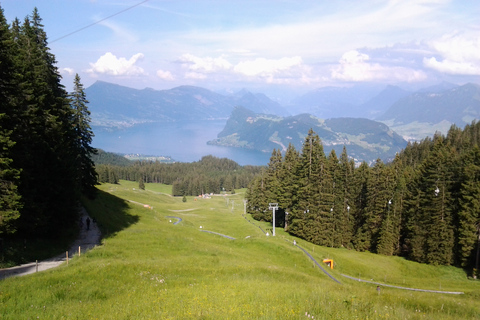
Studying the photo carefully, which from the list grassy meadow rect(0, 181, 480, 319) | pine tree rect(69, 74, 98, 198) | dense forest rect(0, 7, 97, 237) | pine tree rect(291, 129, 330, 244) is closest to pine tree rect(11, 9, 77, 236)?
dense forest rect(0, 7, 97, 237)

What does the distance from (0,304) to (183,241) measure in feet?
78.9

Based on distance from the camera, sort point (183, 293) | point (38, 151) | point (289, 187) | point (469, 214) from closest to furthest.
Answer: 1. point (183, 293)
2. point (38, 151)
3. point (469, 214)
4. point (289, 187)

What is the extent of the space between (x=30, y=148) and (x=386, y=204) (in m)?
53.6

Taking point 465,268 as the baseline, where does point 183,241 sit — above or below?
above

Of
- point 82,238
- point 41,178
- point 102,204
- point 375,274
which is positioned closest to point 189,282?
point 41,178

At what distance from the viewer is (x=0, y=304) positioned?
34.5 feet

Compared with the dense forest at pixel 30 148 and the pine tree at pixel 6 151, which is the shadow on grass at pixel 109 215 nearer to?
the dense forest at pixel 30 148

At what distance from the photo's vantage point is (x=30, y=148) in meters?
23.9

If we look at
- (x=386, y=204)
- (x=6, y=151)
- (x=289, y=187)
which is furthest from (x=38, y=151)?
(x=386, y=204)

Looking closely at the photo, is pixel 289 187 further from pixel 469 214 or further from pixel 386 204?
pixel 469 214

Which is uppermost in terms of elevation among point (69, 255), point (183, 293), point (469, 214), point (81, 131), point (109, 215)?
point (81, 131)

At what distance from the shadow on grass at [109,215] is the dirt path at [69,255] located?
2.72 feet

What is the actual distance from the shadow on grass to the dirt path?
0.83 meters

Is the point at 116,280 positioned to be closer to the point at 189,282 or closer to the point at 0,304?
the point at 189,282
